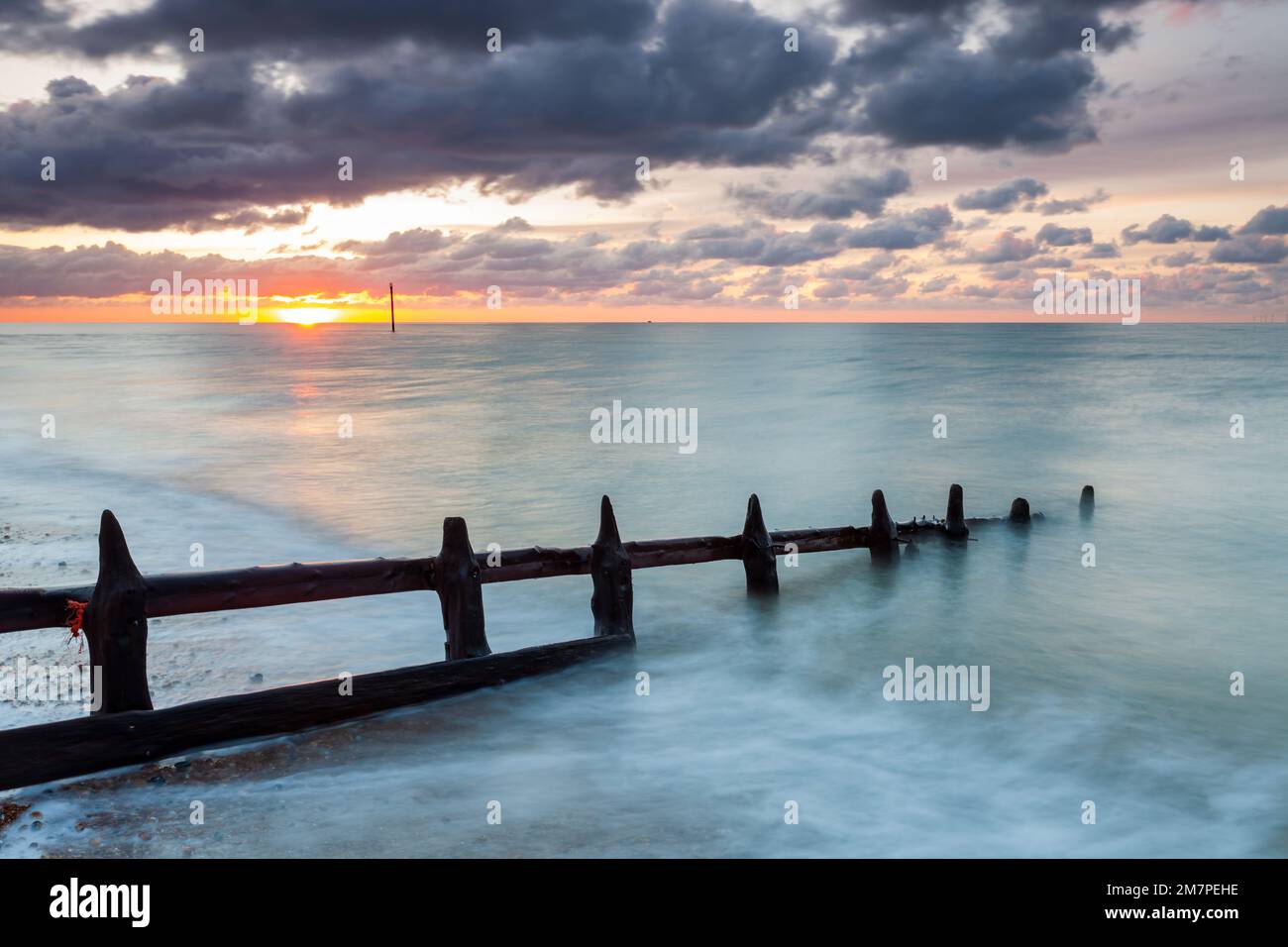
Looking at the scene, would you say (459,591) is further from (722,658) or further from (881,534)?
(881,534)

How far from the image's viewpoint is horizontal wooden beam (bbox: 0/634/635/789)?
20.3 ft

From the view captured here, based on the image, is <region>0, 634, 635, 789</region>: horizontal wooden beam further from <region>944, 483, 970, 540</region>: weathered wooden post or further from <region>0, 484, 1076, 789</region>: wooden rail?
<region>944, 483, 970, 540</region>: weathered wooden post

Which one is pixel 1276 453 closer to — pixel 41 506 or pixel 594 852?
pixel 594 852

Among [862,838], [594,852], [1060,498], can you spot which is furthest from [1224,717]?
[1060,498]

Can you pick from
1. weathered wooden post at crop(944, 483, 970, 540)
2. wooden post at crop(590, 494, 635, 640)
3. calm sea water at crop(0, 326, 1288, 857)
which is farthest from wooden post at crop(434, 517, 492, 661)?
weathered wooden post at crop(944, 483, 970, 540)

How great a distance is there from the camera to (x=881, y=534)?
1438 cm

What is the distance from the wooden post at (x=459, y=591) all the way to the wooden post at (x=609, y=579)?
4.73 ft

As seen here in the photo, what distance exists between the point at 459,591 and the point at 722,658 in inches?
149

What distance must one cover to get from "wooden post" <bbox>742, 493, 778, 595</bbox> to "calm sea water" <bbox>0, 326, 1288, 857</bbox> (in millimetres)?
283

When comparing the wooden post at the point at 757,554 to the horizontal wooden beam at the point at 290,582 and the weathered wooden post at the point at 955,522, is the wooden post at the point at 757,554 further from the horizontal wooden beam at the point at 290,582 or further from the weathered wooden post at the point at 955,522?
the weathered wooden post at the point at 955,522

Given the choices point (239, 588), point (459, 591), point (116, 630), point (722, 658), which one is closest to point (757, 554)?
point (722, 658)

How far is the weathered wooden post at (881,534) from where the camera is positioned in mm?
14352
